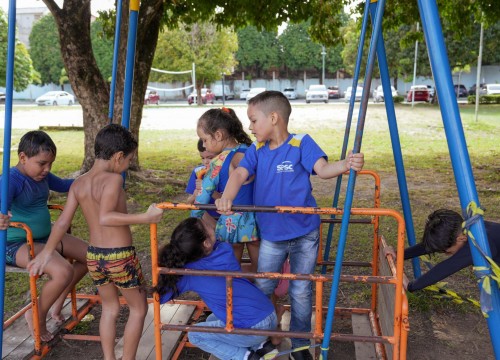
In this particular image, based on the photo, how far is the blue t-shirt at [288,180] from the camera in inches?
115

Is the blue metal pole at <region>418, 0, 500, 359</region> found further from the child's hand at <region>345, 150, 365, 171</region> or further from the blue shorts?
the blue shorts

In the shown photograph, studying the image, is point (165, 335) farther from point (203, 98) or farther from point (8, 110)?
point (203, 98)

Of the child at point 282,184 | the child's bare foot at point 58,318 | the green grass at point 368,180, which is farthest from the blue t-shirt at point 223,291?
the green grass at point 368,180

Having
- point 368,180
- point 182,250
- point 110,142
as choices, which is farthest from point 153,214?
point 368,180

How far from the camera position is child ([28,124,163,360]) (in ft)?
9.27

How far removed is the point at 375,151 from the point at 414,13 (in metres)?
4.15

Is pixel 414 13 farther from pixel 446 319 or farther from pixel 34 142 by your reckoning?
pixel 34 142

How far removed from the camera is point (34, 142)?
3.21 meters

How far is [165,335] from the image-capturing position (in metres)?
3.51

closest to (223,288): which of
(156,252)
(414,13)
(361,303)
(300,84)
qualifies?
(156,252)

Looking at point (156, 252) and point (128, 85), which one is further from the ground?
point (128, 85)

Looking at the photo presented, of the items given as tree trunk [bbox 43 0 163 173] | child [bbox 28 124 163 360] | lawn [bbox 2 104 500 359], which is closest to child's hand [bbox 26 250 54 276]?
child [bbox 28 124 163 360]

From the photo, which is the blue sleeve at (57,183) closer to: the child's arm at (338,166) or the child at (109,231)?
the child at (109,231)

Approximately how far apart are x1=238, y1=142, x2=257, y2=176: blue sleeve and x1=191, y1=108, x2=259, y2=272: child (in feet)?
0.61
